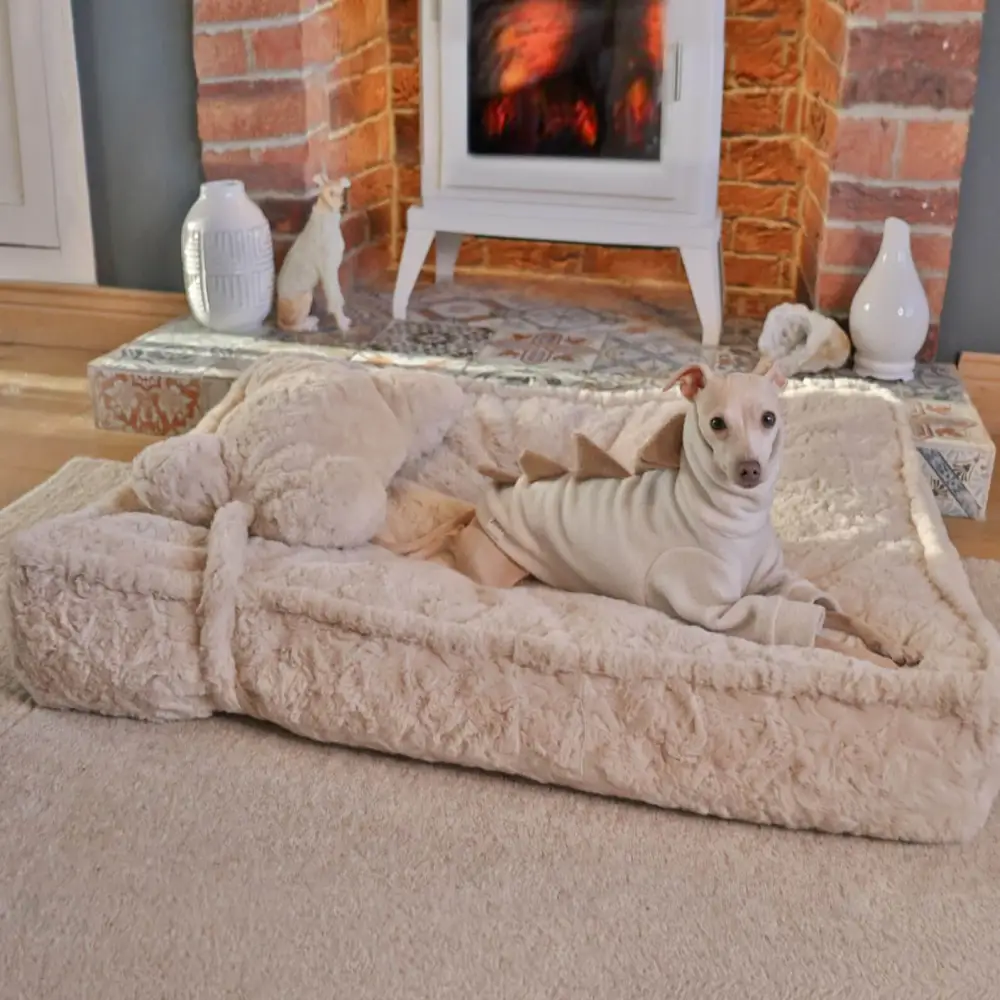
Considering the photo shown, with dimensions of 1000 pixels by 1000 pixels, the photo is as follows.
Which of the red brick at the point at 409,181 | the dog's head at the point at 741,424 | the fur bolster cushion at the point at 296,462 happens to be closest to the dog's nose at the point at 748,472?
the dog's head at the point at 741,424

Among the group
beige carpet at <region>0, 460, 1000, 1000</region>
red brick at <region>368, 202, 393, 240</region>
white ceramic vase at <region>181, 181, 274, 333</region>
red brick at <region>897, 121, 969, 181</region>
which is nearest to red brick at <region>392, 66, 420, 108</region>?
red brick at <region>368, 202, 393, 240</region>

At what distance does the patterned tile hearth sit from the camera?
2166mm

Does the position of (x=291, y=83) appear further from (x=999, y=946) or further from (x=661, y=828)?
(x=999, y=946)

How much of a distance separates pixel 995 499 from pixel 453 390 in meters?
1.01

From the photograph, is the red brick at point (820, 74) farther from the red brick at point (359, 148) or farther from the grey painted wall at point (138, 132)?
the grey painted wall at point (138, 132)

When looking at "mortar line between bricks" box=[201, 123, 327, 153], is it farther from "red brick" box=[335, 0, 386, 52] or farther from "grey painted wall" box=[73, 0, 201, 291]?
"red brick" box=[335, 0, 386, 52]

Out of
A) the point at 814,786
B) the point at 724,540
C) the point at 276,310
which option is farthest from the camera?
the point at 276,310

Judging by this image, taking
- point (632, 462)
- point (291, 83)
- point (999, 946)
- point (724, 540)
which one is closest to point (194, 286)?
point (291, 83)

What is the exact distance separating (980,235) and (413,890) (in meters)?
1.70

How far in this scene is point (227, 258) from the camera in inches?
98.0

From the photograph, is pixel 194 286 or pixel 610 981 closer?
pixel 610 981

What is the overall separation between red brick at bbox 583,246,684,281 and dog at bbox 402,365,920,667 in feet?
4.61

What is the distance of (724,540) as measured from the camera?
4.84ft

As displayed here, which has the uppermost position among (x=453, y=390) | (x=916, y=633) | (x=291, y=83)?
(x=291, y=83)
